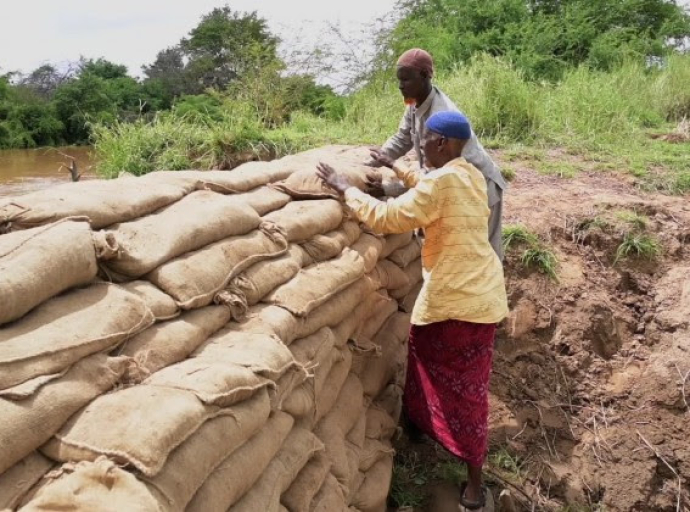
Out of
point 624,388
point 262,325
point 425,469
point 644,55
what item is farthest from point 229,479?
point 644,55

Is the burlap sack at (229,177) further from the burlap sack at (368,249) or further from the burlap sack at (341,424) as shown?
the burlap sack at (341,424)

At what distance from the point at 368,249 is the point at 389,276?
341 millimetres

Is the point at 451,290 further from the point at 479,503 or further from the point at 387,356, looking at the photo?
the point at 479,503

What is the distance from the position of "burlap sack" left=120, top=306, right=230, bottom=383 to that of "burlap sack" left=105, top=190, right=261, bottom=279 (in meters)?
0.19

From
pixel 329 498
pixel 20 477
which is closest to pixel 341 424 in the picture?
pixel 329 498

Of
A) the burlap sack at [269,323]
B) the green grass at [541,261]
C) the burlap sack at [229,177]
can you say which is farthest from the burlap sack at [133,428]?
the green grass at [541,261]

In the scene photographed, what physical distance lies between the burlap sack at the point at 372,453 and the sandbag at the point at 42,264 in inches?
55.1

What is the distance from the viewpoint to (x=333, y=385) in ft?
8.38

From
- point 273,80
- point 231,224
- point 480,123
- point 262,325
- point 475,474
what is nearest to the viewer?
point 262,325

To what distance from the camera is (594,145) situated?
6.32 m

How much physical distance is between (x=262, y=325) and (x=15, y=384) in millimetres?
844

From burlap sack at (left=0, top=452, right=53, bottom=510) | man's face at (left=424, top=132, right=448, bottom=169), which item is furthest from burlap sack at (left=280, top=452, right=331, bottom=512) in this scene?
man's face at (left=424, top=132, right=448, bottom=169)

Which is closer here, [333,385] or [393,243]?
[333,385]

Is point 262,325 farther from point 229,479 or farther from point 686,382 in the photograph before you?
point 686,382
